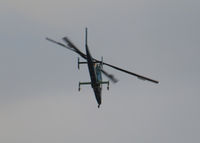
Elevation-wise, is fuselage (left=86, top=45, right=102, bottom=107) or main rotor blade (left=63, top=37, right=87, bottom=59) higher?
main rotor blade (left=63, top=37, right=87, bottom=59)

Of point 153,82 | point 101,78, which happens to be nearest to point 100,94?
point 101,78

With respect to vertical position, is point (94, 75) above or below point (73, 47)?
below

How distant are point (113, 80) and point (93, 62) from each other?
3867mm

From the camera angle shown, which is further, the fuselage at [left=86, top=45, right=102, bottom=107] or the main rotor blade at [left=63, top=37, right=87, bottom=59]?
the main rotor blade at [left=63, top=37, right=87, bottom=59]

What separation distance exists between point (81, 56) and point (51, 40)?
20.4 feet

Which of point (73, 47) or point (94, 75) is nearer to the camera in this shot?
point (73, 47)

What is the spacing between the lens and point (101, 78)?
10475 centimetres

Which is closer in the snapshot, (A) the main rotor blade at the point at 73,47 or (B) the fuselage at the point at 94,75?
(B) the fuselage at the point at 94,75

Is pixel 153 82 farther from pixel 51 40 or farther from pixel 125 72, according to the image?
pixel 51 40

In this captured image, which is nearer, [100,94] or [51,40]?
[51,40]

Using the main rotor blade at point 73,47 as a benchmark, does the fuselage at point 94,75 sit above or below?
below

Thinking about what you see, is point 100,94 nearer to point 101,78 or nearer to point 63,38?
point 101,78

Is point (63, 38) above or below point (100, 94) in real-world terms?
above

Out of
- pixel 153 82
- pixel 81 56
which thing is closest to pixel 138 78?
pixel 153 82
